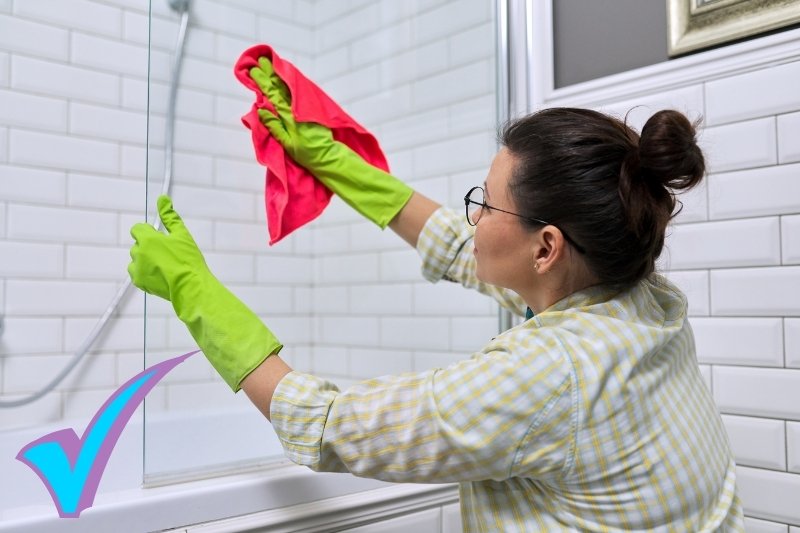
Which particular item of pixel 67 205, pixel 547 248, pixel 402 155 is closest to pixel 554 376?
pixel 547 248

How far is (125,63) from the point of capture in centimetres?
186

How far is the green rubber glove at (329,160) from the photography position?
1.22 meters

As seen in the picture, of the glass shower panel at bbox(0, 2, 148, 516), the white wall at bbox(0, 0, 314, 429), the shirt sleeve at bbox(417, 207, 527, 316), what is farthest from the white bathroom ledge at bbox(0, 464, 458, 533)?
the glass shower panel at bbox(0, 2, 148, 516)

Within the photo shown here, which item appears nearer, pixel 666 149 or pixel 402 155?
pixel 666 149

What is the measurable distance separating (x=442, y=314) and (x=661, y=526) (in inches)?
36.7

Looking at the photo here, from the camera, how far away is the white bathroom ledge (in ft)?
3.08

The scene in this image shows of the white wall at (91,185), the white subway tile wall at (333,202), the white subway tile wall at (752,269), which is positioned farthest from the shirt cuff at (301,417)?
the white subway tile wall at (752,269)

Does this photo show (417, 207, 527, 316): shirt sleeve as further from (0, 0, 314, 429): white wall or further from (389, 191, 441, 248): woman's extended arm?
(0, 0, 314, 429): white wall

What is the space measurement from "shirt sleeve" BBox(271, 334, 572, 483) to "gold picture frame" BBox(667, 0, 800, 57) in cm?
81

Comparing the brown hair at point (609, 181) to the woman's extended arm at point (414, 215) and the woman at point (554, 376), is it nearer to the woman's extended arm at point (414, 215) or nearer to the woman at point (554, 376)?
the woman at point (554, 376)

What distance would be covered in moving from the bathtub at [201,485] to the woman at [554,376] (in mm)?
243

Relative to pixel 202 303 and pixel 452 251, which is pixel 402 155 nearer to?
pixel 452 251

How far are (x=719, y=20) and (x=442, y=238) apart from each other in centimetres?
62

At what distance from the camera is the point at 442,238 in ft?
4.14
